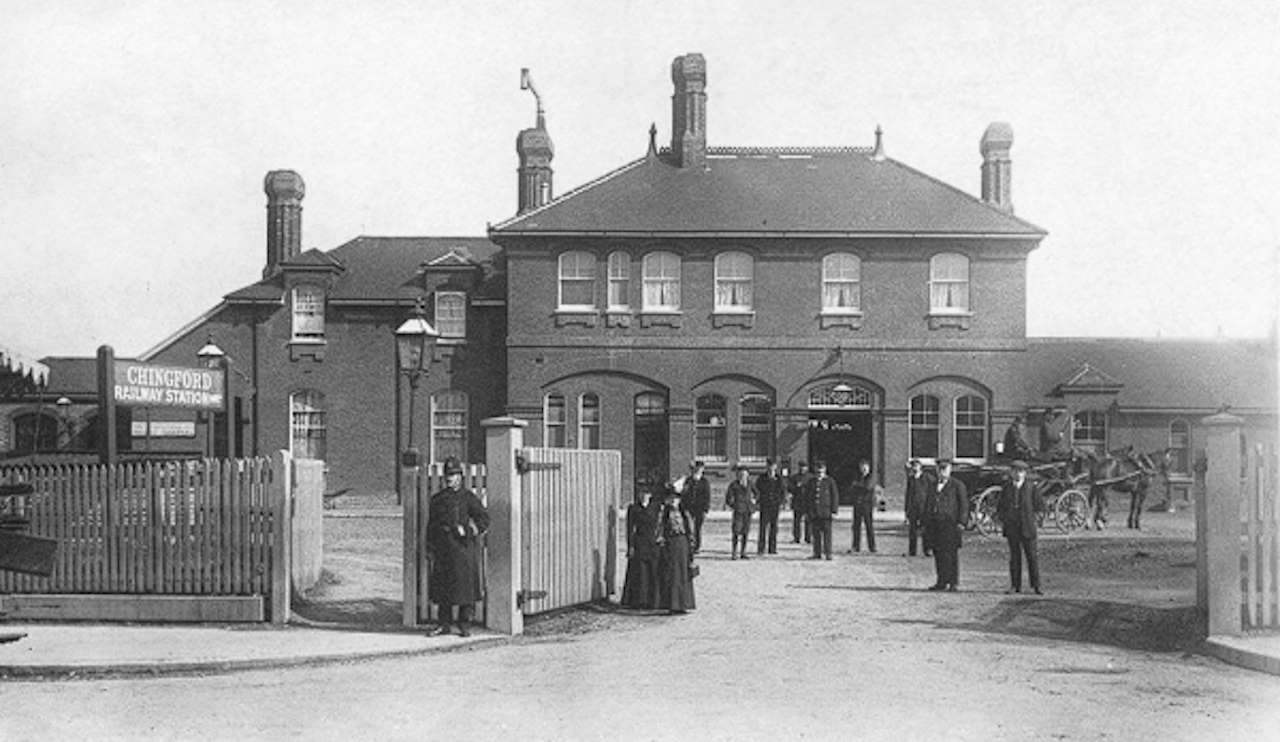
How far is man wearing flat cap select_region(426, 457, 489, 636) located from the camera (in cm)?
1288

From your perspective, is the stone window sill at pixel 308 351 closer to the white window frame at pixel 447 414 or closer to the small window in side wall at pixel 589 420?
the white window frame at pixel 447 414

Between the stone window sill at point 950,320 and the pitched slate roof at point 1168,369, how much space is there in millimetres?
5950

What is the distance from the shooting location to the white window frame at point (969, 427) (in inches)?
1350

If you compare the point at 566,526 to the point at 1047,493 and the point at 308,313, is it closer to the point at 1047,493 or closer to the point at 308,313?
the point at 1047,493

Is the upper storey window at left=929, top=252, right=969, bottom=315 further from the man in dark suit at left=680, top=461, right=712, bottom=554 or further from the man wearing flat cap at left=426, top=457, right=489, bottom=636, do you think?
the man wearing flat cap at left=426, top=457, right=489, bottom=636

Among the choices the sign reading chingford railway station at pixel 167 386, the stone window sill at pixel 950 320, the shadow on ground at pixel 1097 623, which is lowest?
the shadow on ground at pixel 1097 623

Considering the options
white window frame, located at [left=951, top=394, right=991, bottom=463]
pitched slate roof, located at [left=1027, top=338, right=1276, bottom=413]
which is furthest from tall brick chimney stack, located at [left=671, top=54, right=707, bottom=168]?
pitched slate roof, located at [left=1027, top=338, right=1276, bottom=413]

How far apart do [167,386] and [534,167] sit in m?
25.3

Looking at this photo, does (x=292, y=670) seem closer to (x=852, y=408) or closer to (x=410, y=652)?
(x=410, y=652)

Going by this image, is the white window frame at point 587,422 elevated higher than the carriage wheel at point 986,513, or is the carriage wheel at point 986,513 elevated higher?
the white window frame at point 587,422

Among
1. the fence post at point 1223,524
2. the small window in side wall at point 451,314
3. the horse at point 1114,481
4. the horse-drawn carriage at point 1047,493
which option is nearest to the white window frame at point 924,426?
the horse at point 1114,481

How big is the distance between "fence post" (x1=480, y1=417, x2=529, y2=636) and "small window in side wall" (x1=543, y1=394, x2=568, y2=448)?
70.3ft

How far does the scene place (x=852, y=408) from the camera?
34469 millimetres

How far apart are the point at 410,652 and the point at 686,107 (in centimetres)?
2668
